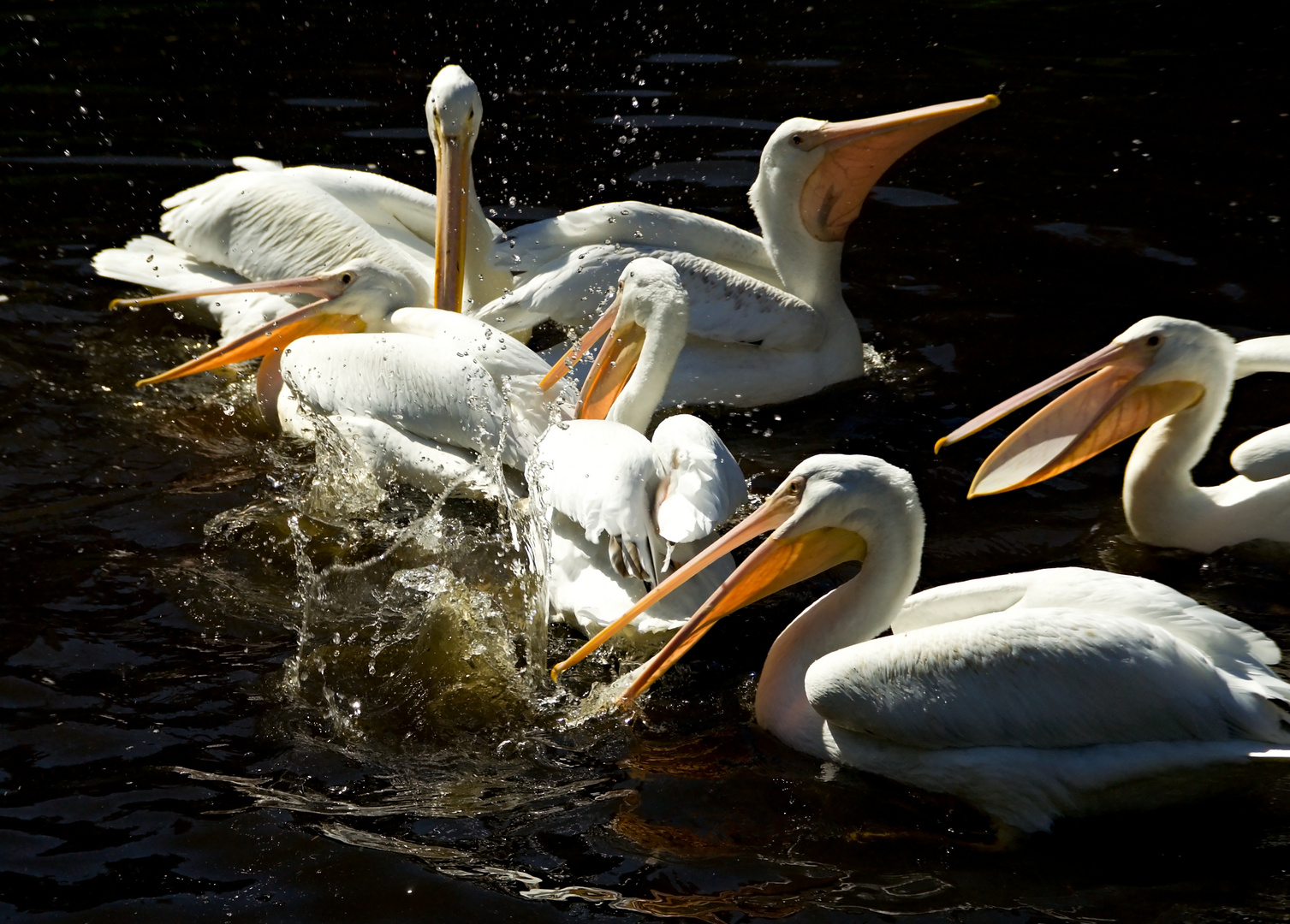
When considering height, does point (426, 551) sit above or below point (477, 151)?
below

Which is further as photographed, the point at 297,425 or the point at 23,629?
the point at 297,425

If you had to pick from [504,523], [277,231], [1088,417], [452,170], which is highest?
[452,170]

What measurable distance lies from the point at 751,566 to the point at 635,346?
1348 millimetres

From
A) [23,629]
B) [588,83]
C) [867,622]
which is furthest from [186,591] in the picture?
[588,83]

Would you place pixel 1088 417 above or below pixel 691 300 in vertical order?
below

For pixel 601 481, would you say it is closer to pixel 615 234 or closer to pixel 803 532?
pixel 803 532

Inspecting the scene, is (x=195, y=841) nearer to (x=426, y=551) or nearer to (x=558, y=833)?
(x=558, y=833)

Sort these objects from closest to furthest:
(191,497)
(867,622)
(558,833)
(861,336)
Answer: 1. (558,833)
2. (867,622)
3. (191,497)
4. (861,336)

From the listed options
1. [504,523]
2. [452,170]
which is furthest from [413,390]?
[452,170]

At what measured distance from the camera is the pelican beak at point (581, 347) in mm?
4129

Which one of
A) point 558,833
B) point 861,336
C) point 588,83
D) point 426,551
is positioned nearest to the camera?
point 558,833

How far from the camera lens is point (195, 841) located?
8.68ft

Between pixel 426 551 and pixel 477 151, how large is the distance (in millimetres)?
3633

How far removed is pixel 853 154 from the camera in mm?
4969
